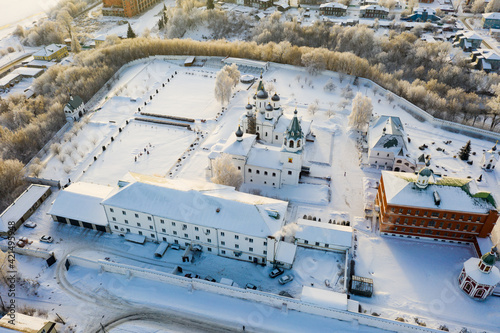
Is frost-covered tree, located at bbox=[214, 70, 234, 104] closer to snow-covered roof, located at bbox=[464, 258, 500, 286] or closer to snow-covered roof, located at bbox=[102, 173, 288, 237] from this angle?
snow-covered roof, located at bbox=[102, 173, 288, 237]

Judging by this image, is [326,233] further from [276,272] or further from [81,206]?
[81,206]

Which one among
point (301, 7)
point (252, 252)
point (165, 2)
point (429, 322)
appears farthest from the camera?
point (165, 2)

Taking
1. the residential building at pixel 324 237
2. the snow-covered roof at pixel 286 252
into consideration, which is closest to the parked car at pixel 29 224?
the snow-covered roof at pixel 286 252

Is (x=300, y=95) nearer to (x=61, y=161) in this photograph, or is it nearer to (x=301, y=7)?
(x=61, y=161)

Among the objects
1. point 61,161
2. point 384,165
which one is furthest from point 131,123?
point 384,165

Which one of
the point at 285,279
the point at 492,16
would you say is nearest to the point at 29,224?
the point at 285,279

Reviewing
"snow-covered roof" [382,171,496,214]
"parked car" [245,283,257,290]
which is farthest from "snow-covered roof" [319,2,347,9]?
"parked car" [245,283,257,290]
